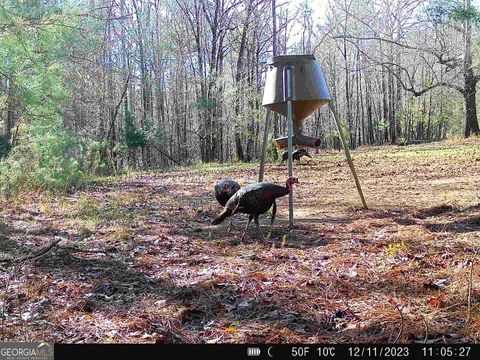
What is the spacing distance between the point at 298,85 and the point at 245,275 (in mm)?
3159

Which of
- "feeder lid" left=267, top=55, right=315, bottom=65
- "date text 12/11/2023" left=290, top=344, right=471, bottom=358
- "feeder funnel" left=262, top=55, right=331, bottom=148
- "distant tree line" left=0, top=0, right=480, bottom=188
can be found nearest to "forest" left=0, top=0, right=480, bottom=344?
"date text 12/11/2023" left=290, top=344, right=471, bottom=358

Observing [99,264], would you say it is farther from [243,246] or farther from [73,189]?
[73,189]

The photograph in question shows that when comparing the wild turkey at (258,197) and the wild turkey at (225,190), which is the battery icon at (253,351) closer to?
the wild turkey at (258,197)

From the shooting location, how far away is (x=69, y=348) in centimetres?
228

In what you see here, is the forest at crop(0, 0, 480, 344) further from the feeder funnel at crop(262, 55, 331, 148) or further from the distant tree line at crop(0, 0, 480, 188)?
the distant tree line at crop(0, 0, 480, 188)

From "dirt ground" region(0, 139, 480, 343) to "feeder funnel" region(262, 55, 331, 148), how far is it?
1.43 m

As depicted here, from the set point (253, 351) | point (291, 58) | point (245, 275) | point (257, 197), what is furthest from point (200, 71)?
point (253, 351)

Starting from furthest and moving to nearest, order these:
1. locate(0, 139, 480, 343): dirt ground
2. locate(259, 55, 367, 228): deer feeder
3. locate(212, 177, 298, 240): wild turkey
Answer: locate(259, 55, 367, 228): deer feeder → locate(212, 177, 298, 240): wild turkey → locate(0, 139, 480, 343): dirt ground

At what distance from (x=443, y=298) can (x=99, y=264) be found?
270 centimetres

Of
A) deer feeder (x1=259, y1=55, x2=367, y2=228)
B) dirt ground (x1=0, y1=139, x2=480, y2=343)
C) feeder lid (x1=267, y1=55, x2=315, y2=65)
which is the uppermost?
feeder lid (x1=267, y1=55, x2=315, y2=65)

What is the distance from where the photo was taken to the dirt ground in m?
2.68

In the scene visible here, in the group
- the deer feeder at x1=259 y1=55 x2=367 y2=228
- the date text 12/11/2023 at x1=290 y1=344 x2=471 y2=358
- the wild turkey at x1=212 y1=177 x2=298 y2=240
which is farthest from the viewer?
the deer feeder at x1=259 y1=55 x2=367 y2=228

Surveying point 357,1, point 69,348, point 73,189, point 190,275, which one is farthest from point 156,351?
point 357,1
